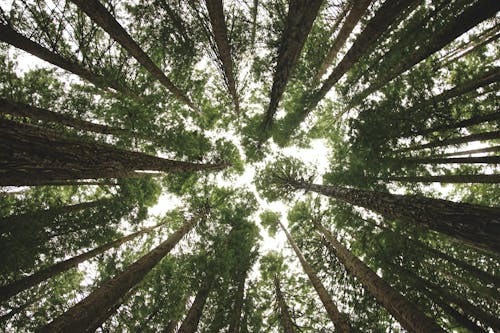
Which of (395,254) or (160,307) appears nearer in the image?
(395,254)

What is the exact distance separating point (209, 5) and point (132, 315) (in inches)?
389

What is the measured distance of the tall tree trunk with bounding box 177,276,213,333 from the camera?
6875mm

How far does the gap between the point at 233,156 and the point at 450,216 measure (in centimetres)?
1052

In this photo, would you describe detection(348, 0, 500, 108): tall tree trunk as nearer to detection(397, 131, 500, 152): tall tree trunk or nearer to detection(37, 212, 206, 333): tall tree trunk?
detection(397, 131, 500, 152): tall tree trunk

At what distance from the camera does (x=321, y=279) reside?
344 inches

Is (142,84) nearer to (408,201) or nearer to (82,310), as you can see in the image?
(82,310)

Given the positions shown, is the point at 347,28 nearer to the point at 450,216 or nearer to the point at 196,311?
the point at 450,216

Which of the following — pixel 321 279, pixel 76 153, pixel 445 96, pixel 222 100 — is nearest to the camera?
pixel 76 153

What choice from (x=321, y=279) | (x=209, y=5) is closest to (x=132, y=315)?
(x=321, y=279)

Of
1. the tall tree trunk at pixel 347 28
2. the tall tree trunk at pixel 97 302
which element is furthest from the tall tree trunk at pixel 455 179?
the tall tree trunk at pixel 97 302

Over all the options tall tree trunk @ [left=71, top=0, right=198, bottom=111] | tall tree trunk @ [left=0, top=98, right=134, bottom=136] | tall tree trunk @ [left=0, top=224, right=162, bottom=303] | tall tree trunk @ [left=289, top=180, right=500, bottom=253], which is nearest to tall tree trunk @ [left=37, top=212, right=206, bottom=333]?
tall tree trunk @ [left=0, top=224, right=162, bottom=303]

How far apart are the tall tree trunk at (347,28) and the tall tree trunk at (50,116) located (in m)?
8.49

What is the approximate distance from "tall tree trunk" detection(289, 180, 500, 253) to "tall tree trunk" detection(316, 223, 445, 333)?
5.61 ft

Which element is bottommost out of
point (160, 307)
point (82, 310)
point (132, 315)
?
point (82, 310)
